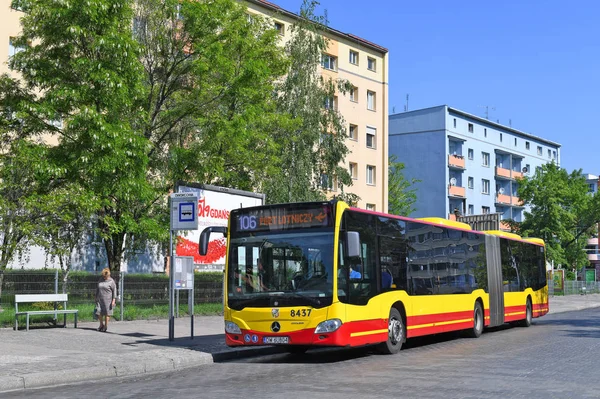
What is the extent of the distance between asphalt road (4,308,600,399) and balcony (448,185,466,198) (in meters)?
58.7

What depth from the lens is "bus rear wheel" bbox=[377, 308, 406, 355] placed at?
51.7 feet

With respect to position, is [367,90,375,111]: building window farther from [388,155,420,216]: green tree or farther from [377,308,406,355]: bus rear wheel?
[377,308,406,355]: bus rear wheel

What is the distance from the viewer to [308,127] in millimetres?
37500

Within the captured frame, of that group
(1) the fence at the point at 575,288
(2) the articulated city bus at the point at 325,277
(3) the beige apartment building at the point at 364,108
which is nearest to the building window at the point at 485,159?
(1) the fence at the point at 575,288

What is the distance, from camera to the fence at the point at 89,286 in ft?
67.7

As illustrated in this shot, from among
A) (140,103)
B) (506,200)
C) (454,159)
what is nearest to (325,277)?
(140,103)

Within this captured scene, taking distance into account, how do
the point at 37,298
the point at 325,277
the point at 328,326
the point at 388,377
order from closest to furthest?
the point at 388,377
the point at 328,326
the point at 325,277
the point at 37,298

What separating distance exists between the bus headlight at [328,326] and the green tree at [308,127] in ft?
69.3

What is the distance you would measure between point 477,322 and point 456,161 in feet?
186

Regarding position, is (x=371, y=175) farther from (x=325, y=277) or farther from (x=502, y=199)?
(x=325, y=277)

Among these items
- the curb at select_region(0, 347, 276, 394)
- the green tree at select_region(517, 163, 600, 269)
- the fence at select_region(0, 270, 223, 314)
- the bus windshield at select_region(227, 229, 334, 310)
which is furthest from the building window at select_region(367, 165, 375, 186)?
the bus windshield at select_region(227, 229, 334, 310)

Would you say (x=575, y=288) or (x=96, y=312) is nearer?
(x=96, y=312)

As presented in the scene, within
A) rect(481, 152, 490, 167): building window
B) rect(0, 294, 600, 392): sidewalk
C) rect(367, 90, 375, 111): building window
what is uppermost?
rect(367, 90, 375, 111): building window

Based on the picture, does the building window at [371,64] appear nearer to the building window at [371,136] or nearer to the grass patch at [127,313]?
the building window at [371,136]
